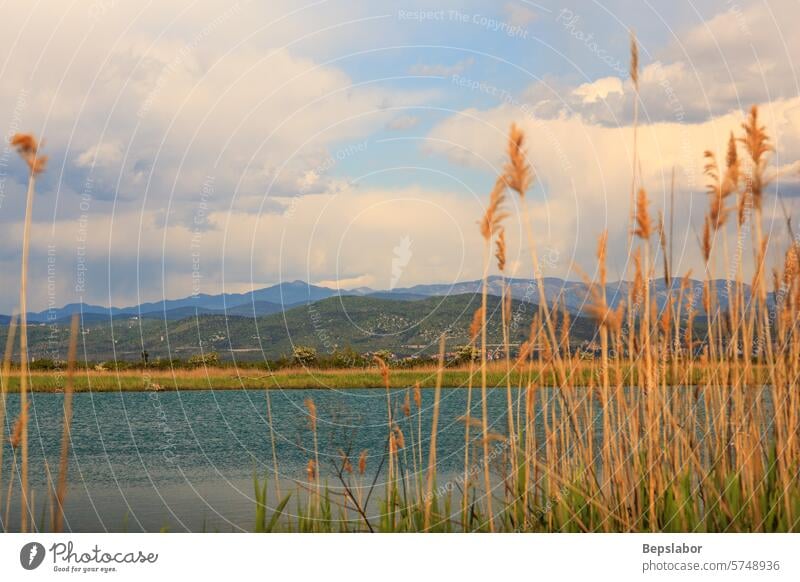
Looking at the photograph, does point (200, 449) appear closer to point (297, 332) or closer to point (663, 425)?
point (663, 425)

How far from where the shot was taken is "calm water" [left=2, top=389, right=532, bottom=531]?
12016 mm

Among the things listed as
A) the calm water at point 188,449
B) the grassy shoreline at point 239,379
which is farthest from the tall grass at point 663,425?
the grassy shoreline at point 239,379

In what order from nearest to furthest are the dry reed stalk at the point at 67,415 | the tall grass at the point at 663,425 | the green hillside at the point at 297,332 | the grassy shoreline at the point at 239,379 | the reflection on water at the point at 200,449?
1. the dry reed stalk at the point at 67,415
2. the tall grass at the point at 663,425
3. the reflection on water at the point at 200,449
4. the grassy shoreline at the point at 239,379
5. the green hillside at the point at 297,332

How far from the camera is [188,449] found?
20.9 m

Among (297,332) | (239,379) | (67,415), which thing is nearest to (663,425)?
(67,415)

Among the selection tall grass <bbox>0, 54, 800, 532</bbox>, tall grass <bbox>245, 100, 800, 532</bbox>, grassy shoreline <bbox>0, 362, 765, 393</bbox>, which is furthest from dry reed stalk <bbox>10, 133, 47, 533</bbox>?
grassy shoreline <bbox>0, 362, 765, 393</bbox>

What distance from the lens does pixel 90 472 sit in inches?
666

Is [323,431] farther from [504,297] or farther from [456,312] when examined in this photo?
[456,312]

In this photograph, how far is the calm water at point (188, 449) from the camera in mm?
12016

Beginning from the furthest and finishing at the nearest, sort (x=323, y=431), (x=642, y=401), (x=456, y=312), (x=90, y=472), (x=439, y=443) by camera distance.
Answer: (x=456, y=312) → (x=323, y=431) → (x=439, y=443) → (x=90, y=472) → (x=642, y=401)

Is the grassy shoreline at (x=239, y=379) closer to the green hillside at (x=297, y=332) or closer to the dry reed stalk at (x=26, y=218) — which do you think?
the green hillside at (x=297, y=332)

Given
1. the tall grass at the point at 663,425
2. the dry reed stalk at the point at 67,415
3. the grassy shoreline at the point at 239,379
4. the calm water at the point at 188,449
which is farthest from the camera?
the grassy shoreline at the point at 239,379
